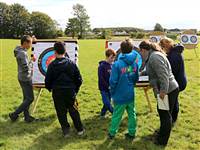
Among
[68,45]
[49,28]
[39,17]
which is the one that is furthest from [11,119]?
[39,17]

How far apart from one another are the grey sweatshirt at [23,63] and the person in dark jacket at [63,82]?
0.96 m

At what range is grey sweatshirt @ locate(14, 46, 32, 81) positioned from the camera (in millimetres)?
6711

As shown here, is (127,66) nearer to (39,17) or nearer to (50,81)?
(50,81)

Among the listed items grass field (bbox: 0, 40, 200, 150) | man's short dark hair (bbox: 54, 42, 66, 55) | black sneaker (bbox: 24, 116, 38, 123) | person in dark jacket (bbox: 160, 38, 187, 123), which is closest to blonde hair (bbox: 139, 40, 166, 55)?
person in dark jacket (bbox: 160, 38, 187, 123)

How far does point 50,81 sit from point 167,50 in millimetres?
2276

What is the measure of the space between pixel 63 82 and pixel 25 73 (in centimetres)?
125

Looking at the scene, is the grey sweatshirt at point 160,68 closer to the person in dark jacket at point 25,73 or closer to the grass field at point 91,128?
the grass field at point 91,128

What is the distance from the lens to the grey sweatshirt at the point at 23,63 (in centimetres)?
671

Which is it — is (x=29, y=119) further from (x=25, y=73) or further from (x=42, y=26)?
(x=42, y=26)

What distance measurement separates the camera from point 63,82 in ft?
19.5

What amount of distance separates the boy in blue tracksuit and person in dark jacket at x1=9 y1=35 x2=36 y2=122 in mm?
1958

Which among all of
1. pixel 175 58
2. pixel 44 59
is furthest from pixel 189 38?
pixel 175 58

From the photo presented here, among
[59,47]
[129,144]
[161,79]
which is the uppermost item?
[59,47]

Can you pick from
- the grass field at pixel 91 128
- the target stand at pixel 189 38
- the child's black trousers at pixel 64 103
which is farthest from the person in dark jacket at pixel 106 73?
the target stand at pixel 189 38
